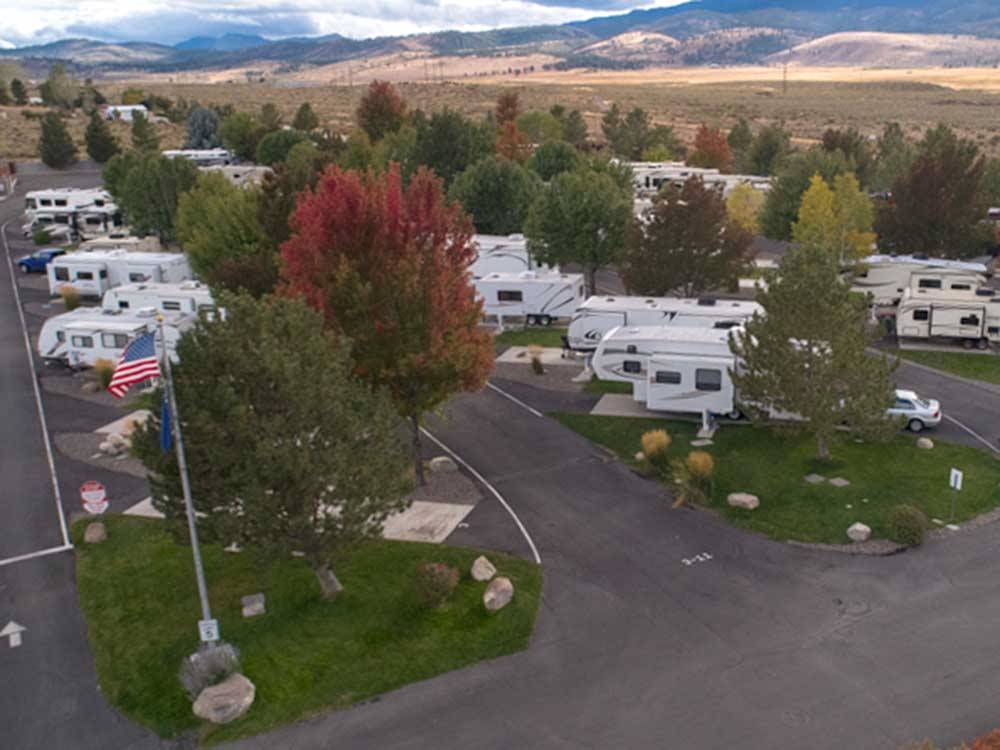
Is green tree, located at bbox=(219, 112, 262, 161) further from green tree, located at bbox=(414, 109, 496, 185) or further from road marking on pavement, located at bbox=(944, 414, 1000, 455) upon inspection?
road marking on pavement, located at bbox=(944, 414, 1000, 455)

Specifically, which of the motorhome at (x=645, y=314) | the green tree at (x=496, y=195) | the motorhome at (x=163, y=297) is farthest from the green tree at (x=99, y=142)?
the motorhome at (x=645, y=314)

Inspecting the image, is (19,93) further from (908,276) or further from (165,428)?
(165,428)

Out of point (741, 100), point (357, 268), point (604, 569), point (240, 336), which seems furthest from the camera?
point (741, 100)

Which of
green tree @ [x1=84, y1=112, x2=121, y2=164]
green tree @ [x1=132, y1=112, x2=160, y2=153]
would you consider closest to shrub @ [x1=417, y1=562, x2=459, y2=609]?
green tree @ [x1=132, y1=112, x2=160, y2=153]

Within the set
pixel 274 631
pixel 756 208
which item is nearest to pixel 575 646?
pixel 274 631

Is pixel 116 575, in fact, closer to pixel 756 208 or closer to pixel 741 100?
pixel 756 208

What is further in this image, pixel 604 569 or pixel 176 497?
pixel 604 569

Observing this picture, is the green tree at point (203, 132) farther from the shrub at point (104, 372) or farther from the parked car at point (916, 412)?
the parked car at point (916, 412)
